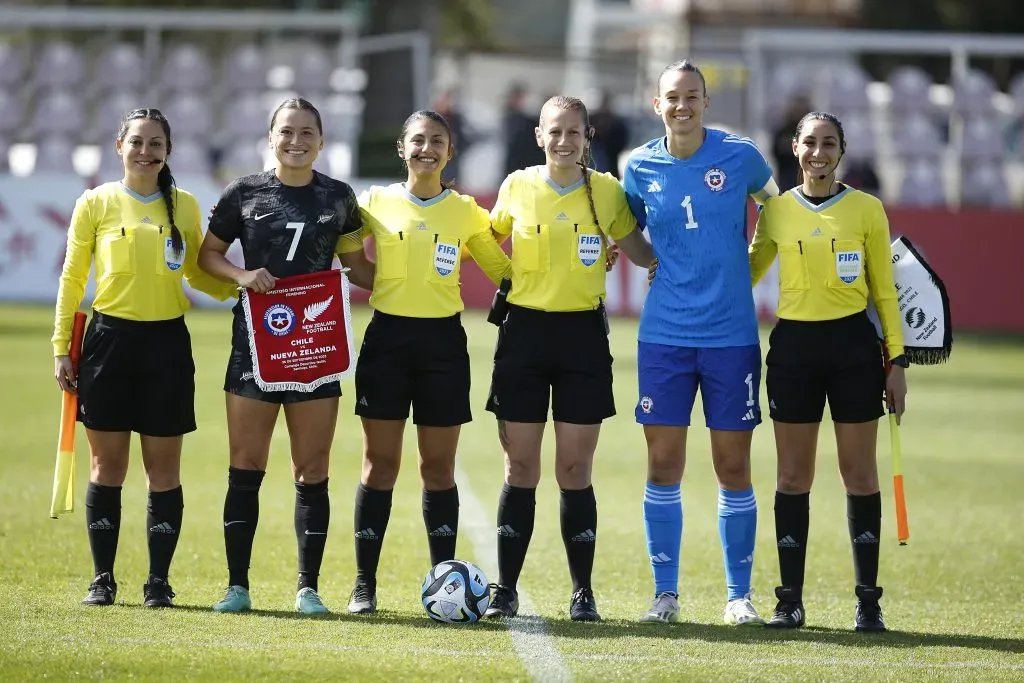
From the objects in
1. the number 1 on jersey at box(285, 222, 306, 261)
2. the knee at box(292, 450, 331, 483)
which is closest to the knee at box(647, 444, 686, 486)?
the knee at box(292, 450, 331, 483)

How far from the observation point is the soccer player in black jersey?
6.42 m

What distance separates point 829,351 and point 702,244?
0.67 meters

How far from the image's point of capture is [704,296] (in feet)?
21.3

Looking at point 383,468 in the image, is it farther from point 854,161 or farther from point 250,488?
point 854,161

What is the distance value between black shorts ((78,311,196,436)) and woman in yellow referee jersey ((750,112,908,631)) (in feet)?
7.94

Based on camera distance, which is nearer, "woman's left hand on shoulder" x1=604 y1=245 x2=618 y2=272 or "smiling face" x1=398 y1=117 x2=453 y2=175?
"smiling face" x1=398 y1=117 x2=453 y2=175

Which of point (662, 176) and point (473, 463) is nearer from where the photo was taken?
point (662, 176)

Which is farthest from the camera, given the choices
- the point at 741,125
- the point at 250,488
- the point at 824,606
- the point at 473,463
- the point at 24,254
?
the point at 741,125

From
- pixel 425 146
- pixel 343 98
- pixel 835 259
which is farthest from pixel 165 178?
pixel 343 98

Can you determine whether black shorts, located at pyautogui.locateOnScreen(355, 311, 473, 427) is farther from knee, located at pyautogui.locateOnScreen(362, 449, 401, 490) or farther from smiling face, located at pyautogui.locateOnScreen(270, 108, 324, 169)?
smiling face, located at pyautogui.locateOnScreen(270, 108, 324, 169)

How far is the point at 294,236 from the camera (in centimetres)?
644

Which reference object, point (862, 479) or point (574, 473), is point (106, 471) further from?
point (862, 479)

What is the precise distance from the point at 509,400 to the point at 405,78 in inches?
707

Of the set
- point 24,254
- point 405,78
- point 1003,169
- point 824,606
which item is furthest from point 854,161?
point 824,606
